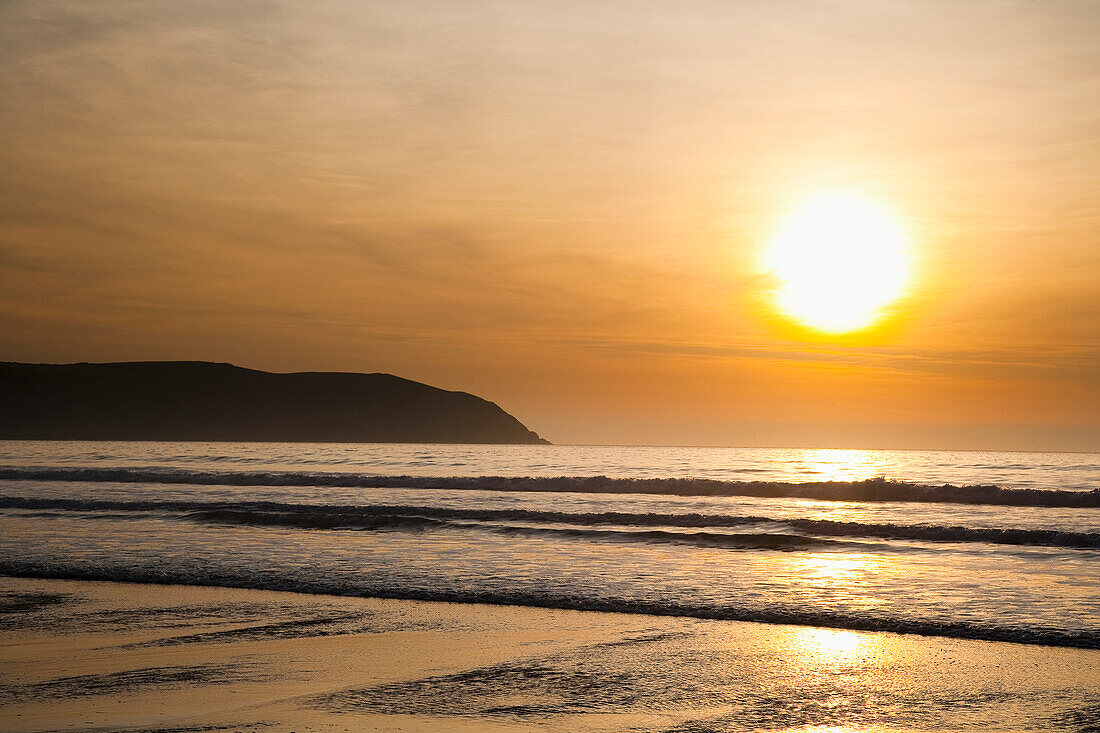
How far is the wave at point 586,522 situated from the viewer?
21000mm

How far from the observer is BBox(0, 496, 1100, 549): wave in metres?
21.0

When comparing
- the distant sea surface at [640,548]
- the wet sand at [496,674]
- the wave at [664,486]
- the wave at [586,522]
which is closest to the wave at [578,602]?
the distant sea surface at [640,548]

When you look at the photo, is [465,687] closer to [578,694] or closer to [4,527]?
[578,694]

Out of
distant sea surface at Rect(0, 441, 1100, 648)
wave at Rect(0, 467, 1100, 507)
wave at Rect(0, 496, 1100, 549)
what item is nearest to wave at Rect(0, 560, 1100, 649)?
distant sea surface at Rect(0, 441, 1100, 648)

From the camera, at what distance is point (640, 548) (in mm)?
18766

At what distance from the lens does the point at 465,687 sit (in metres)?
7.65

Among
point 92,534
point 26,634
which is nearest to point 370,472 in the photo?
point 92,534

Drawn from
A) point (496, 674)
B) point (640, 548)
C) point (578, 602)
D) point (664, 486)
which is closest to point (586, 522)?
point (640, 548)

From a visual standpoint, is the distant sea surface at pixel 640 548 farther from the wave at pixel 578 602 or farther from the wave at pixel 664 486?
the wave at pixel 664 486

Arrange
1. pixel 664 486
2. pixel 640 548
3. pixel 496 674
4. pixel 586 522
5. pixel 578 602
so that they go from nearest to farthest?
pixel 496 674, pixel 578 602, pixel 640 548, pixel 586 522, pixel 664 486

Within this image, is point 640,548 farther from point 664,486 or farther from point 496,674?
point 664,486

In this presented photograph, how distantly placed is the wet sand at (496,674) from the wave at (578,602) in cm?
42

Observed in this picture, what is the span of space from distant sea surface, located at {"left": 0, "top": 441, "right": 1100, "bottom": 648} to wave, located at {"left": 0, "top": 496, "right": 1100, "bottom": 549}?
0.30 feet

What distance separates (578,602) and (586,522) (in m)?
13.8
